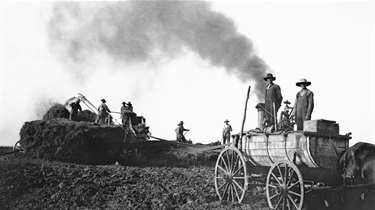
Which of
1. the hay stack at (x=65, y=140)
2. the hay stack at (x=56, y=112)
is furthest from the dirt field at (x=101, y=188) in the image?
the hay stack at (x=56, y=112)

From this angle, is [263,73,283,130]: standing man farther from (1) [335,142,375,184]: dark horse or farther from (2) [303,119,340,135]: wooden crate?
(1) [335,142,375,184]: dark horse

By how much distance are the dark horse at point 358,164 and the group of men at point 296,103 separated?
1626 mm

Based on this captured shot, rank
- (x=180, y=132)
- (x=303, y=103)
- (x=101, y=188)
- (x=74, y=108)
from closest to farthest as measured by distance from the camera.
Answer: (x=303, y=103) → (x=101, y=188) → (x=74, y=108) → (x=180, y=132)

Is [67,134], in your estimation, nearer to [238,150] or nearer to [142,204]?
[142,204]

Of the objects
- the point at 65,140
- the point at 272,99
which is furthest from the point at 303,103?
the point at 65,140

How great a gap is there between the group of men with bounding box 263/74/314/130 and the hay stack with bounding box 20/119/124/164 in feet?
25.1

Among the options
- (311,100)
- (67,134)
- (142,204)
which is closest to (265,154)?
(311,100)

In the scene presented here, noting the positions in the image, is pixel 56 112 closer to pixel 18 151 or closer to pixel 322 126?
pixel 18 151

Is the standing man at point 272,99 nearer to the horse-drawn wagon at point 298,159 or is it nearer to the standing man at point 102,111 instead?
the horse-drawn wagon at point 298,159

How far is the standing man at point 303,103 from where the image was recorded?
9.69m

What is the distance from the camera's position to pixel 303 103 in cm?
980

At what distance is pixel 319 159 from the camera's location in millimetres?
8398

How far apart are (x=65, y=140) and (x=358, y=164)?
10656 mm

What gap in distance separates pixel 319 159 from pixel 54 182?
779 centimetres
